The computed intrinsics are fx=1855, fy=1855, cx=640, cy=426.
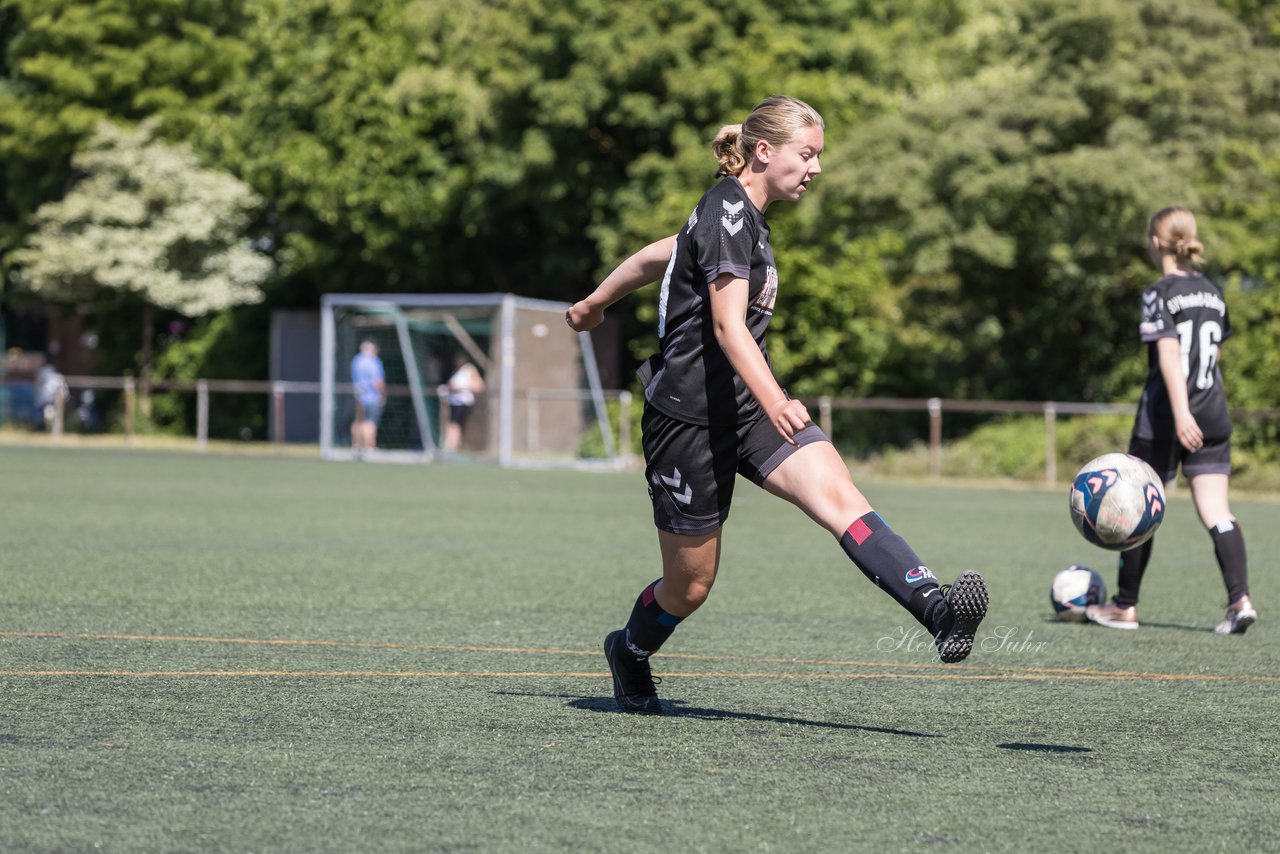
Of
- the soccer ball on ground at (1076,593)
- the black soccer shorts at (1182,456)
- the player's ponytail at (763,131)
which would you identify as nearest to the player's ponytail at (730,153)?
the player's ponytail at (763,131)

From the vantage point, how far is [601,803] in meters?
4.59

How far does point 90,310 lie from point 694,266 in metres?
42.4

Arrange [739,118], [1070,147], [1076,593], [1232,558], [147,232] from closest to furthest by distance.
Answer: [1232,558]
[1076,593]
[1070,147]
[739,118]
[147,232]

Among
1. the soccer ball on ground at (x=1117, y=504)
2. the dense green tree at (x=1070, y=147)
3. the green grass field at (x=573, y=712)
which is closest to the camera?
the green grass field at (x=573, y=712)

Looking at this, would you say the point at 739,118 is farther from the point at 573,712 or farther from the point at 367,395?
the point at 573,712

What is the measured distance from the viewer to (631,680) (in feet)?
20.1

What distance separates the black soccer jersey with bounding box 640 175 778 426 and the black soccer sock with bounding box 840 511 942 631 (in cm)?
51

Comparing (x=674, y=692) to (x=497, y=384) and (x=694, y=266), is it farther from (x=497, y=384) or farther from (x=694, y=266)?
(x=497, y=384)

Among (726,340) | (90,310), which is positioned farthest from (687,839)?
(90,310)

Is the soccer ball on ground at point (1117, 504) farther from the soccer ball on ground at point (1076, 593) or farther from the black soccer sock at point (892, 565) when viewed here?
the black soccer sock at point (892, 565)

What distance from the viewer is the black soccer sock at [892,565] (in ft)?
17.4

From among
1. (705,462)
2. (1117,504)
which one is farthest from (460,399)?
(705,462)

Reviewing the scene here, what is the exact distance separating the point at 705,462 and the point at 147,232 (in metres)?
35.5

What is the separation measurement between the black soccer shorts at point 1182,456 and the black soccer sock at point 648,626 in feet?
12.3
